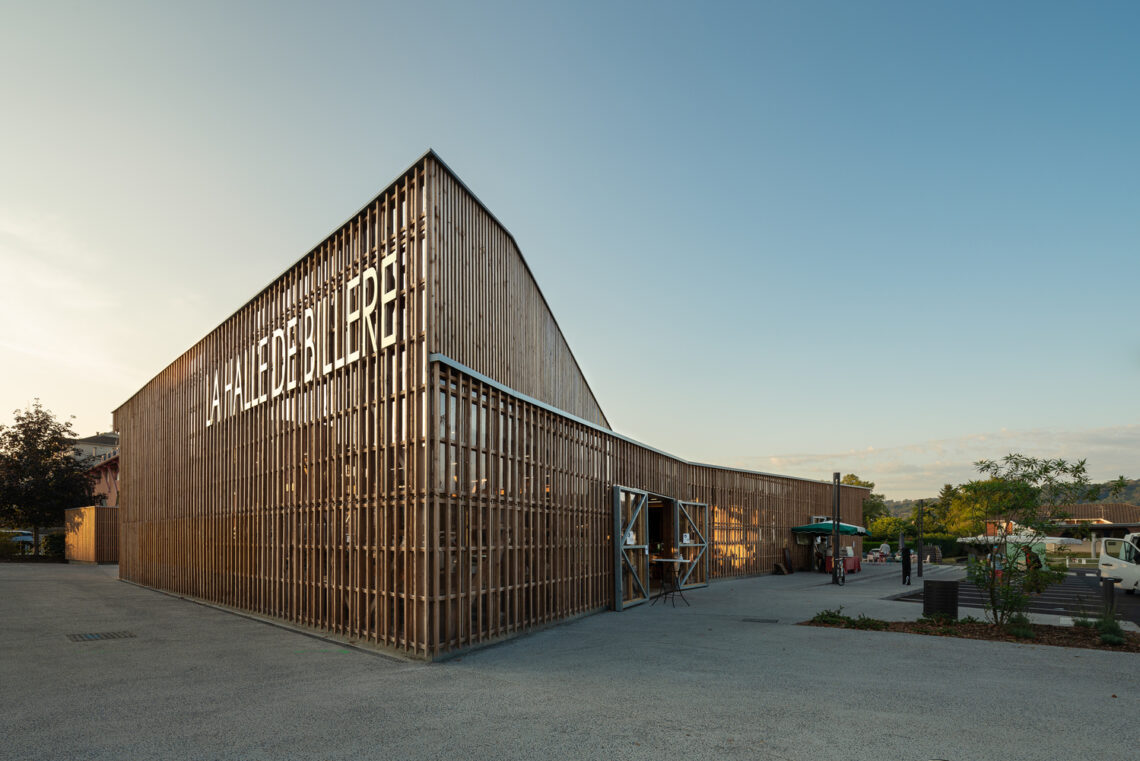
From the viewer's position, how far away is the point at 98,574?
33156mm

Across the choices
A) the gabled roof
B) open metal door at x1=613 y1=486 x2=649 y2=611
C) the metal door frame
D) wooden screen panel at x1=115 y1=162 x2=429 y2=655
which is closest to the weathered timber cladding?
wooden screen panel at x1=115 y1=162 x2=429 y2=655

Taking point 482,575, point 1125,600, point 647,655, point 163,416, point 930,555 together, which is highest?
point 163,416

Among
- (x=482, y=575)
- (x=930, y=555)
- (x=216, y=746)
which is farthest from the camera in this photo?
(x=930, y=555)

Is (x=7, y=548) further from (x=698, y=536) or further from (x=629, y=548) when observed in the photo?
(x=629, y=548)

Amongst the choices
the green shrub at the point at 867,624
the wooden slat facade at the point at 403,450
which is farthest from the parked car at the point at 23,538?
the green shrub at the point at 867,624

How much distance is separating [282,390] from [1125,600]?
77.3 feet

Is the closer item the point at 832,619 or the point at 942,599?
the point at 832,619

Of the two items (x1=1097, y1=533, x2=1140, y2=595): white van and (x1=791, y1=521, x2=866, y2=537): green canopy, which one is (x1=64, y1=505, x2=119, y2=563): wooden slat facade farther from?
(x1=1097, y1=533, x2=1140, y2=595): white van

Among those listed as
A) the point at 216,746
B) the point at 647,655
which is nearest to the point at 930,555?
the point at 647,655

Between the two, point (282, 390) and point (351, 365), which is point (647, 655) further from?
point (282, 390)

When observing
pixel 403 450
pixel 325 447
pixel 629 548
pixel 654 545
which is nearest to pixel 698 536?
pixel 654 545

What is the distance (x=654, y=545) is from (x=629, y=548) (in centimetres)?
699

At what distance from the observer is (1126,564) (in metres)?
23.1

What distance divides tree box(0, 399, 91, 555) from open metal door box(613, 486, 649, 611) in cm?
4403
